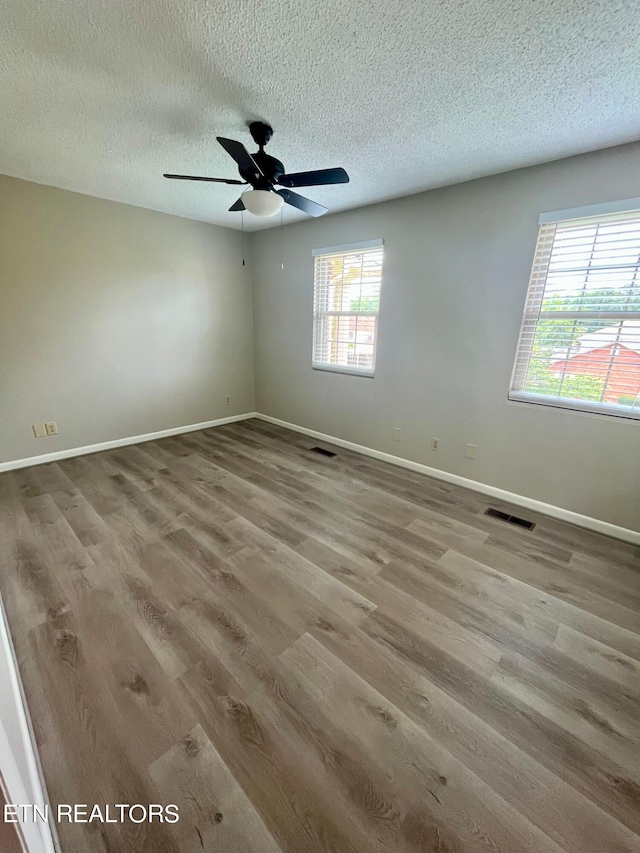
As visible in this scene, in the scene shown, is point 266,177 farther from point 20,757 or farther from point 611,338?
point 20,757

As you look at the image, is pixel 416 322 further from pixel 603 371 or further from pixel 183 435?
pixel 183 435

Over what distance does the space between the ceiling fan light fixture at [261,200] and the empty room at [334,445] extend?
27 mm

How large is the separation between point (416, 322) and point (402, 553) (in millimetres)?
2079

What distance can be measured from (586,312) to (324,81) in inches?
83.7

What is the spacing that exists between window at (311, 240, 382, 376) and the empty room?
3 centimetres

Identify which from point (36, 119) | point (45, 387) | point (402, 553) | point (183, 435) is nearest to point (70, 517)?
point (45, 387)

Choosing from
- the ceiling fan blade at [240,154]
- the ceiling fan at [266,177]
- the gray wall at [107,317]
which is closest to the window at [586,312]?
the ceiling fan at [266,177]

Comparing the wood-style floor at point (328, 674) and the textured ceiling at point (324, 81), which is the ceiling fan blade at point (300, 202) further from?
the wood-style floor at point (328, 674)

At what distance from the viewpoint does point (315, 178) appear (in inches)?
80.5

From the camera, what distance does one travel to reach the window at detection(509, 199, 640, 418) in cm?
215

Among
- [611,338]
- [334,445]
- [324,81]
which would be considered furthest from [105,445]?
[611,338]

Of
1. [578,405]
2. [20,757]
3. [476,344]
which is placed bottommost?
[20,757]

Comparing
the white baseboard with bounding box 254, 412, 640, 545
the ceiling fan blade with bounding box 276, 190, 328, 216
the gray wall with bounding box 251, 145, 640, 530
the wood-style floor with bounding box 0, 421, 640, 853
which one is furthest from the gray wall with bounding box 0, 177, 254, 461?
the ceiling fan blade with bounding box 276, 190, 328, 216

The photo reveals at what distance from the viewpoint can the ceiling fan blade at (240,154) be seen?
168 cm
